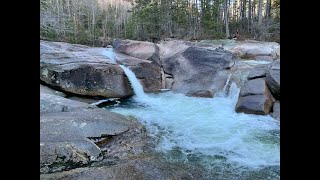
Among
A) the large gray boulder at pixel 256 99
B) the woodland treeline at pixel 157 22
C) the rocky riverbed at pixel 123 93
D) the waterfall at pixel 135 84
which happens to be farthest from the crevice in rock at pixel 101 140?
the woodland treeline at pixel 157 22

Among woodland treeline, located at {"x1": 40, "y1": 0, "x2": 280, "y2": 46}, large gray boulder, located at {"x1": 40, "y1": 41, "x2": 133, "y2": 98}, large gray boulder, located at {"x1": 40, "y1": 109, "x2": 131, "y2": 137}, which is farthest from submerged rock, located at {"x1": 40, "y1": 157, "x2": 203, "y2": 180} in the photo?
woodland treeline, located at {"x1": 40, "y1": 0, "x2": 280, "y2": 46}

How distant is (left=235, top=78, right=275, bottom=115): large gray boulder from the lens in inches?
365

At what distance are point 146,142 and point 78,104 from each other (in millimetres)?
2957

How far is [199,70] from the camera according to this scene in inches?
523

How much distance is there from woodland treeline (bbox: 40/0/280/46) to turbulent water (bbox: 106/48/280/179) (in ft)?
53.0

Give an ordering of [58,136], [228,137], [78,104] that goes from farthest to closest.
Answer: [78,104]
[228,137]
[58,136]

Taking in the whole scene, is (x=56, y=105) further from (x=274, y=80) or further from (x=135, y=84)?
(x=274, y=80)

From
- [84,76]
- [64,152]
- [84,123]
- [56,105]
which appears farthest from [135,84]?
[64,152]

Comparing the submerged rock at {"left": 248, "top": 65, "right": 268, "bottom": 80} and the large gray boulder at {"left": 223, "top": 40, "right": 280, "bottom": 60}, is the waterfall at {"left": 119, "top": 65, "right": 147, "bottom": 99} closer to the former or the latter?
→ the submerged rock at {"left": 248, "top": 65, "right": 268, "bottom": 80}

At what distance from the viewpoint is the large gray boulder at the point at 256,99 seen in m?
9.28

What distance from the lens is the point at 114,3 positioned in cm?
3797
